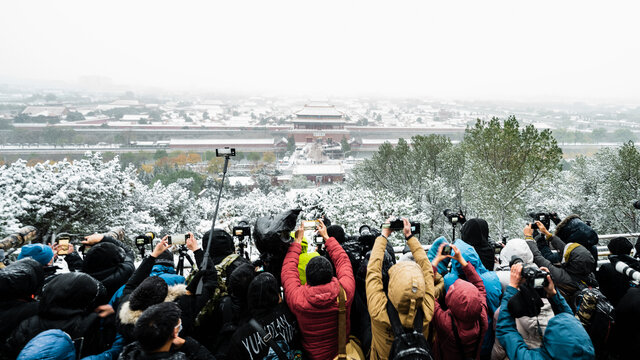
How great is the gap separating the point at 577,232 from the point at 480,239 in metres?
0.70

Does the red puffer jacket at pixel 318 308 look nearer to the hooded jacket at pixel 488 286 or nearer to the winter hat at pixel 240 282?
the winter hat at pixel 240 282

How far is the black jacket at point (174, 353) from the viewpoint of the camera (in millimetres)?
1065

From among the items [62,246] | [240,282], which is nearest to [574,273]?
[240,282]

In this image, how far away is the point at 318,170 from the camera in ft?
77.1

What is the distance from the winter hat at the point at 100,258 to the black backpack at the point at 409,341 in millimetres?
1465

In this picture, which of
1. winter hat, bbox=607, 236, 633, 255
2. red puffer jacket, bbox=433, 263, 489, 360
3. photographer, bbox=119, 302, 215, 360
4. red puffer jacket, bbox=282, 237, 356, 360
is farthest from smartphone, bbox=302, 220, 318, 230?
winter hat, bbox=607, 236, 633, 255

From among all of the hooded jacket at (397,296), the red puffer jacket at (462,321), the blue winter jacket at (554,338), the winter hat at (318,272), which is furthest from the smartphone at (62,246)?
the blue winter jacket at (554,338)

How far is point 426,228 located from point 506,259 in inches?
286

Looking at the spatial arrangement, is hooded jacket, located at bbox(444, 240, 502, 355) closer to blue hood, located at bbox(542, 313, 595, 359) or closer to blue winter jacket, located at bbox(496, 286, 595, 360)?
blue winter jacket, located at bbox(496, 286, 595, 360)

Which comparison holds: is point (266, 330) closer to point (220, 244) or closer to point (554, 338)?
point (220, 244)

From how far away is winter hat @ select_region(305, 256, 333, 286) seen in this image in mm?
1338

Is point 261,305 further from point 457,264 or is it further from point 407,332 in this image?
point 457,264

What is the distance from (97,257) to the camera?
5.47 ft

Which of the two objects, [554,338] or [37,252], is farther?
[37,252]
